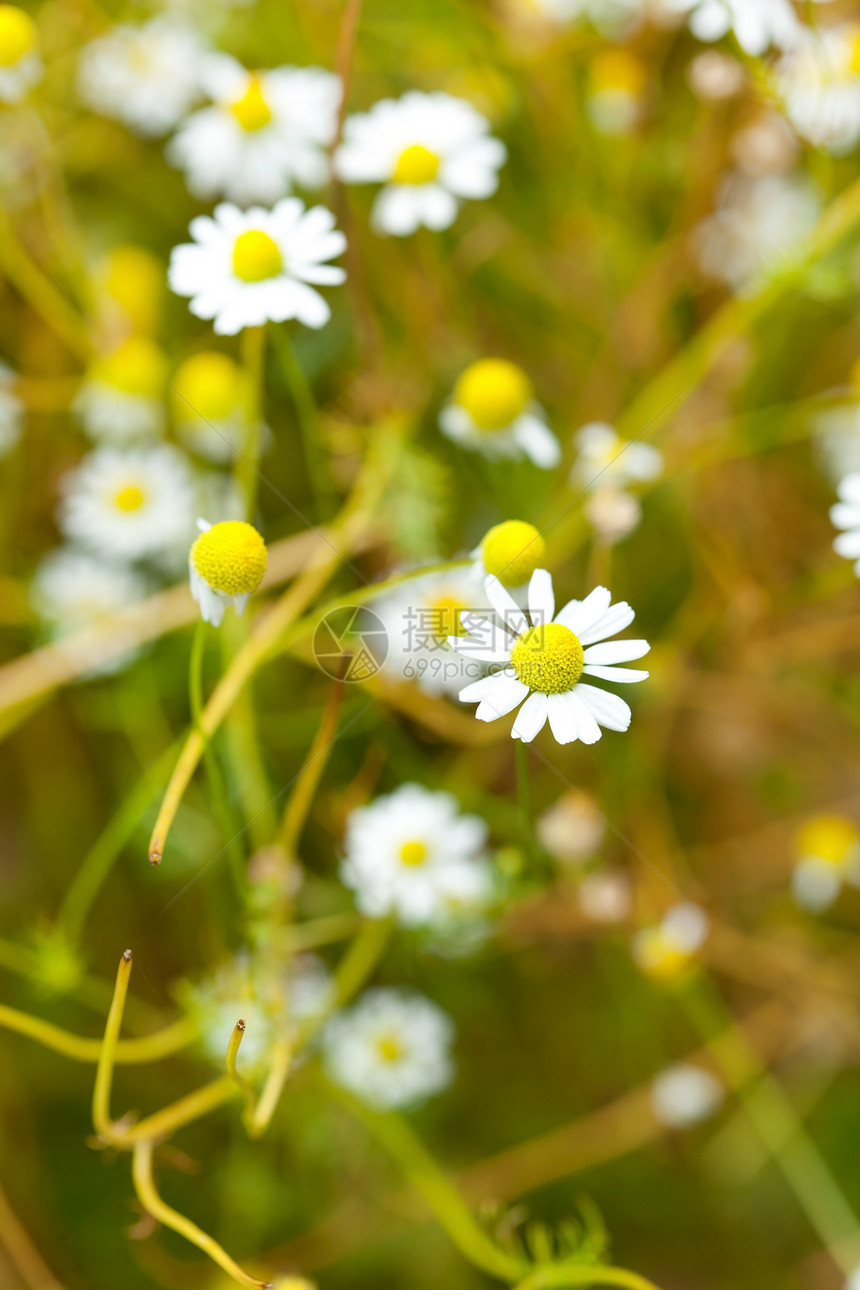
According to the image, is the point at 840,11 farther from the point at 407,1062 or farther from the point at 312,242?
the point at 407,1062

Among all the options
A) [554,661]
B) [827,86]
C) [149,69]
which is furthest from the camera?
[149,69]

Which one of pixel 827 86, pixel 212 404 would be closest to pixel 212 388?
pixel 212 404

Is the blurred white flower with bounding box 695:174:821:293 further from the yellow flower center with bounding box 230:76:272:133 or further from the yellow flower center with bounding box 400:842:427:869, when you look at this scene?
the yellow flower center with bounding box 400:842:427:869

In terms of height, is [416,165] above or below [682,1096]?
above

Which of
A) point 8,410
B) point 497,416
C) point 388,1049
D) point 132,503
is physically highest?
point 8,410

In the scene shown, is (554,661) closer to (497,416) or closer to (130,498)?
(497,416)

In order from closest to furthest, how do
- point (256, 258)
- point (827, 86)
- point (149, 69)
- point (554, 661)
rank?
point (554, 661)
point (256, 258)
point (827, 86)
point (149, 69)
